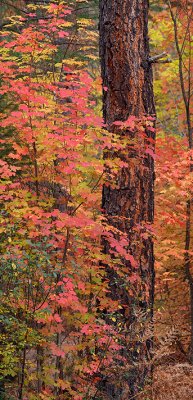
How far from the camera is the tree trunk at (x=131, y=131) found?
6.34 meters

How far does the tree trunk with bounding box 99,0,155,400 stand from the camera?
6.34 m

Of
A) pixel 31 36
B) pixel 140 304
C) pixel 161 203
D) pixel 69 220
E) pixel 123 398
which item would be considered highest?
pixel 31 36

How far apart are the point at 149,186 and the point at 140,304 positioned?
1295 mm

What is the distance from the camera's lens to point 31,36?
18.9 feet

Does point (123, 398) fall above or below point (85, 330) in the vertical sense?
below

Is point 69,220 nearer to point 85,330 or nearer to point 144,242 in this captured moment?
point 85,330

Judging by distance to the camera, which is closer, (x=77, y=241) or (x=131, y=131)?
(x=77, y=241)

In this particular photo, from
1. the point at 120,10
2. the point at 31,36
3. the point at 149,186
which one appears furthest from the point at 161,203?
the point at 31,36

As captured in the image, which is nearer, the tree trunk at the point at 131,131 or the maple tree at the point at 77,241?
the maple tree at the point at 77,241

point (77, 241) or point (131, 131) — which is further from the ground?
point (131, 131)

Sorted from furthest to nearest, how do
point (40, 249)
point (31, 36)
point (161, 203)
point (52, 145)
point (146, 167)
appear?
1. point (161, 203)
2. point (146, 167)
3. point (31, 36)
4. point (52, 145)
5. point (40, 249)

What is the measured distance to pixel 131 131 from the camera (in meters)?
6.42

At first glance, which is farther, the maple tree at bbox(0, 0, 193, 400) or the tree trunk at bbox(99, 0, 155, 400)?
the tree trunk at bbox(99, 0, 155, 400)

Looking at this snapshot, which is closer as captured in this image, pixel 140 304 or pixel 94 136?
pixel 94 136
